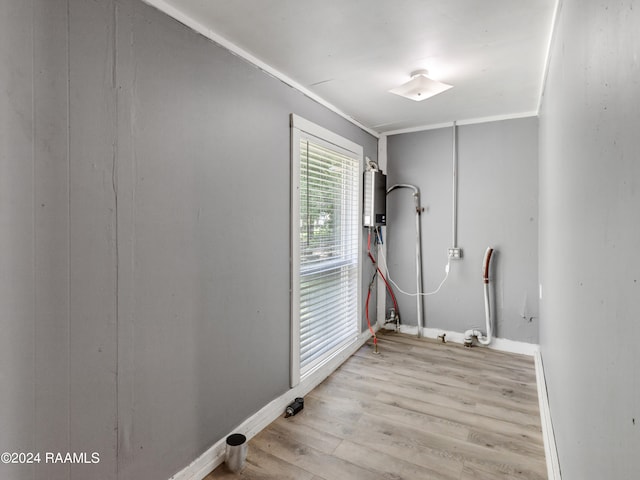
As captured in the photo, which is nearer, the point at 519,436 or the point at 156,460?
the point at 156,460

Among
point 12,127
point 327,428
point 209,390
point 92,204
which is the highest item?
point 12,127

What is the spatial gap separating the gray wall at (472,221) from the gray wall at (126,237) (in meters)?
2.19

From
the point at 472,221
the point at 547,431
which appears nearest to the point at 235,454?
the point at 547,431

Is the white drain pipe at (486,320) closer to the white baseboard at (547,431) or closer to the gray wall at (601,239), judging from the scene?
the white baseboard at (547,431)

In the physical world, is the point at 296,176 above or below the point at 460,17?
below

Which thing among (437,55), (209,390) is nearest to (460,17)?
(437,55)

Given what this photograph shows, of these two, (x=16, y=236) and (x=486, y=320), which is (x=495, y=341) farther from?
(x=16, y=236)

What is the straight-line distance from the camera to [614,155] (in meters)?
0.74

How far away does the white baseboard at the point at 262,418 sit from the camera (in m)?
1.73

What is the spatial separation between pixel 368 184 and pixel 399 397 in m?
2.02

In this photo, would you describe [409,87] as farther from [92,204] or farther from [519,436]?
[519,436]

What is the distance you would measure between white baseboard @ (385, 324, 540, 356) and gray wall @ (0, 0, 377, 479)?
228cm

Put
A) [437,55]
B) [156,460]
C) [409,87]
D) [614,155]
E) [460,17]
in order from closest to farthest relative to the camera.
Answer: [614,155] < [156,460] < [460,17] < [437,55] < [409,87]

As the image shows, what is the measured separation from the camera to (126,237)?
142cm
